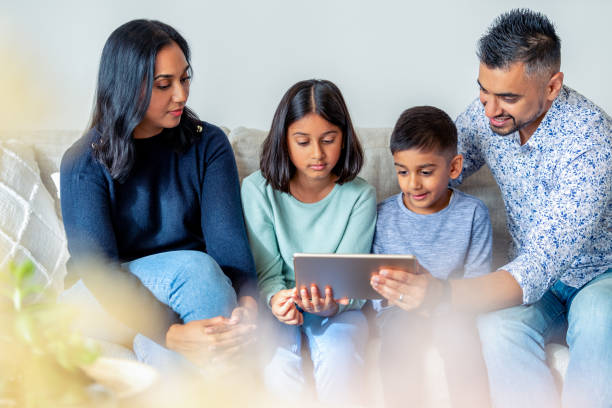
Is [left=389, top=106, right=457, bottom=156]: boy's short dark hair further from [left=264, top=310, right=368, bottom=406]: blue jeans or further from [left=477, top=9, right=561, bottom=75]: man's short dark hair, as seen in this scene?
[left=264, top=310, right=368, bottom=406]: blue jeans

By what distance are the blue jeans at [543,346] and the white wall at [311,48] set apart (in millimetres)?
1021

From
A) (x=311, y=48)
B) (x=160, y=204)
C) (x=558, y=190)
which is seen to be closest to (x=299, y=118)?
(x=160, y=204)

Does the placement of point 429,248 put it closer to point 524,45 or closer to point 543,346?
point 543,346

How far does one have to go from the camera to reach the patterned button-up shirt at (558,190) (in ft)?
4.37

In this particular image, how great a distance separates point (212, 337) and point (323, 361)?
0.29 m

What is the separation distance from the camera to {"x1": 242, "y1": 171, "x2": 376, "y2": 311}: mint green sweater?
1570 mm

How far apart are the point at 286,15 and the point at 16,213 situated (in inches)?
46.1

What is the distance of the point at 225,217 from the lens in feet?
4.97

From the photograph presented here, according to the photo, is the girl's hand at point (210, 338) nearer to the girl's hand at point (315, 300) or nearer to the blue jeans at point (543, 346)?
the girl's hand at point (315, 300)

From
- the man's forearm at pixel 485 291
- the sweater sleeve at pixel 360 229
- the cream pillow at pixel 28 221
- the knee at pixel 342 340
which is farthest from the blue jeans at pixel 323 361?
the cream pillow at pixel 28 221

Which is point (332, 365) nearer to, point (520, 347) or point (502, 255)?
point (520, 347)

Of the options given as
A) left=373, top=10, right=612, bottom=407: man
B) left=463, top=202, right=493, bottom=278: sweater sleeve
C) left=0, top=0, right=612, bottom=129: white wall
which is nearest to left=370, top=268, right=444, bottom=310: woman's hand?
left=373, top=10, right=612, bottom=407: man

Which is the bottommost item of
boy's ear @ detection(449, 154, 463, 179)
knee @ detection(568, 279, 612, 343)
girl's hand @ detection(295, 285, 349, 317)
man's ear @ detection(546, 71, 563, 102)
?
girl's hand @ detection(295, 285, 349, 317)

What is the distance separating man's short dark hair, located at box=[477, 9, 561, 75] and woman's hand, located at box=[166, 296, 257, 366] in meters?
0.87
